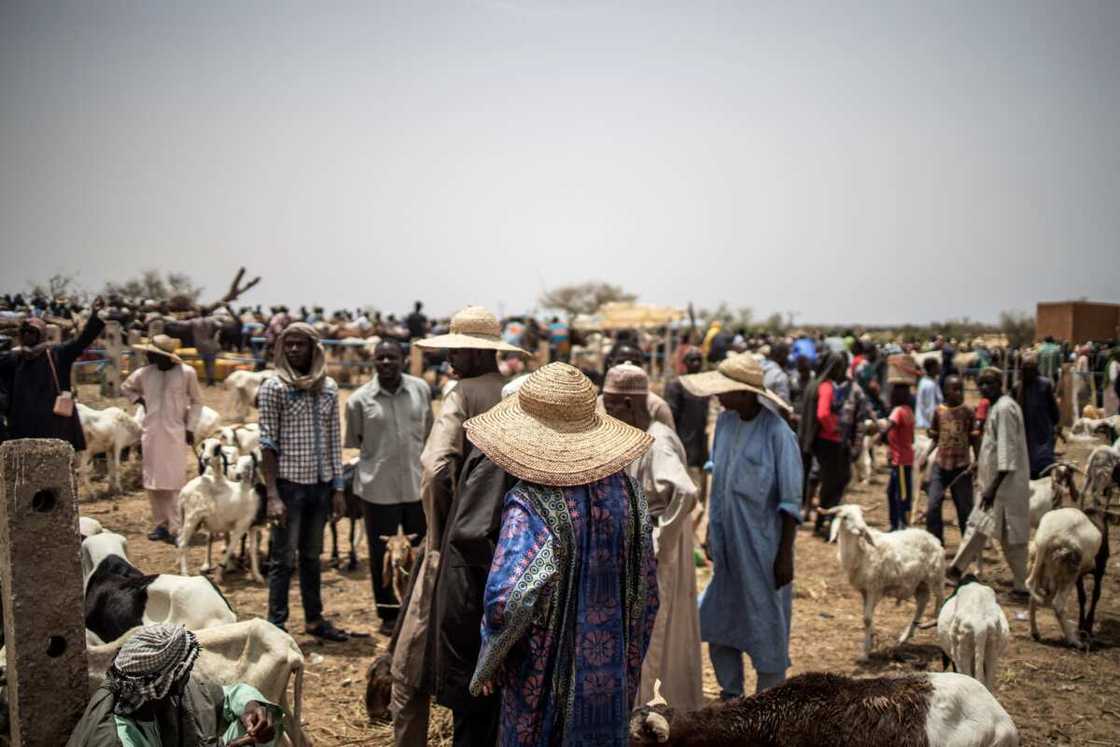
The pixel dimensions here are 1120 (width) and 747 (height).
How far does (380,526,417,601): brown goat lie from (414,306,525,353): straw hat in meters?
1.61

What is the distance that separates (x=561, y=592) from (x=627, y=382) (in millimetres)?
1745

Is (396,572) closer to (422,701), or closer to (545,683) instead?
(422,701)

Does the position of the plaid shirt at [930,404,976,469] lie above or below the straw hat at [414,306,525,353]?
below

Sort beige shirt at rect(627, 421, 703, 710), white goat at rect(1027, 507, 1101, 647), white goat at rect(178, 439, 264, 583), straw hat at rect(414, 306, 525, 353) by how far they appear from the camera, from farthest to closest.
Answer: white goat at rect(178, 439, 264, 583) → white goat at rect(1027, 507, 1101, 647) → straw hat at rect(414, 306, 525, 353) → beige shirt at rect(627, 421, 703, 710)

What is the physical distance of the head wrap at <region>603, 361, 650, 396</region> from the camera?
155 inches

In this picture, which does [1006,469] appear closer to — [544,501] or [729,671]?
[729,671]

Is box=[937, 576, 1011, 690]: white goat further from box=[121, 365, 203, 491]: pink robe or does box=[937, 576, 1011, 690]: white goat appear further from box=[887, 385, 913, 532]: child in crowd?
box=[121, 365, 203, 491]: pink robe

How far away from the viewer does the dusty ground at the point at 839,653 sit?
4520mm

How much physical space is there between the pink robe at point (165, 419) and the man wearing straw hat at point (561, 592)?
5.56m

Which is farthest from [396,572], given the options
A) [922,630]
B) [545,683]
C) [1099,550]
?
[1099,550]

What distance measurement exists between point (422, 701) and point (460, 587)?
3.39 feet

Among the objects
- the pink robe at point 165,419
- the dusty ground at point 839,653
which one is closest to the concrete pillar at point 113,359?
the dusty ground at point 839,653

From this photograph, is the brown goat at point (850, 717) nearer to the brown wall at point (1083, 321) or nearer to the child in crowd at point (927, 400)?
the child in crowd at point (927, 400)

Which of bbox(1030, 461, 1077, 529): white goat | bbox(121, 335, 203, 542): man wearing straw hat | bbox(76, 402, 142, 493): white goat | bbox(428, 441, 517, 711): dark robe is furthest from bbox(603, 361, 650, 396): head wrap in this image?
bbox(76, 402, 142, 493): white goat
